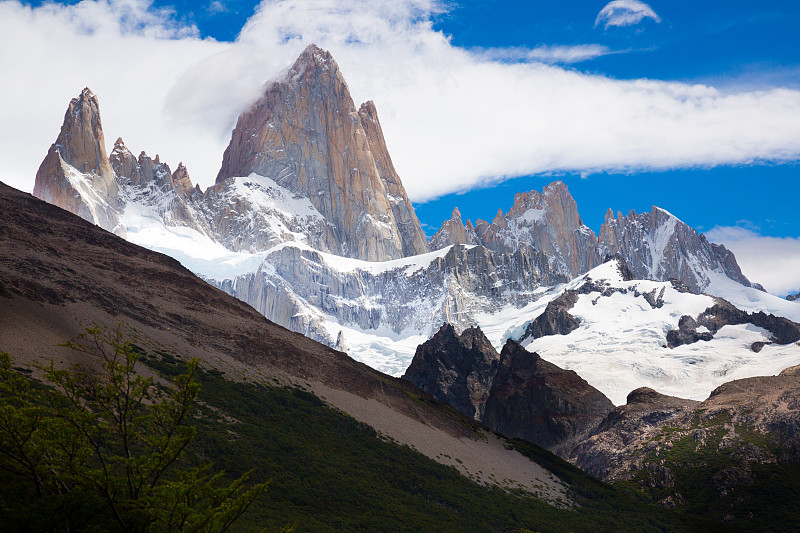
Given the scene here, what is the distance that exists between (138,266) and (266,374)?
104 ft

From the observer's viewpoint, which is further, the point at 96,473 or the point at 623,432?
the point at 623,432

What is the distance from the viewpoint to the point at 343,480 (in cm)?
8231

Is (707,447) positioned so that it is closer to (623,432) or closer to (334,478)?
(623,432)

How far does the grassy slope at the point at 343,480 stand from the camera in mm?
72688

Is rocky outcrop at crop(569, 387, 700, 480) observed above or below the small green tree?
above

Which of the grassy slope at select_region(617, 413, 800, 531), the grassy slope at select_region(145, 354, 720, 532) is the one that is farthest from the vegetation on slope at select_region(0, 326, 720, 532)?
the grassy slope at select_region(617, 413, 800, 531)

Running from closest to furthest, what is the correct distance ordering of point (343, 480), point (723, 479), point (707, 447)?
point (343, 480) → point (723, 479) → point (707, 447)

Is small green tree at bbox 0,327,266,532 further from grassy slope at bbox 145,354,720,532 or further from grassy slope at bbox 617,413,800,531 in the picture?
grassy slope at bbox 617,413,800,531

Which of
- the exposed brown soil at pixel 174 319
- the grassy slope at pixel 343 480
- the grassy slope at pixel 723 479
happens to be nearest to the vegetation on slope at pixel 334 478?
the grassy slope at pixel 343 480

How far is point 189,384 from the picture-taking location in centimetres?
2984

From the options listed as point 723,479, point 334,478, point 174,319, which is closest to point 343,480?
point 334,478

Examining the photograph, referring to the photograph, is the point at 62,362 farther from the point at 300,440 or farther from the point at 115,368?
the point at 115,368

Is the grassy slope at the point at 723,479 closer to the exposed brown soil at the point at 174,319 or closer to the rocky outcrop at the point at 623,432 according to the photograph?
the rocky outcrop at the point at 623,432

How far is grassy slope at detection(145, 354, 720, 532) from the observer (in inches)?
2862
